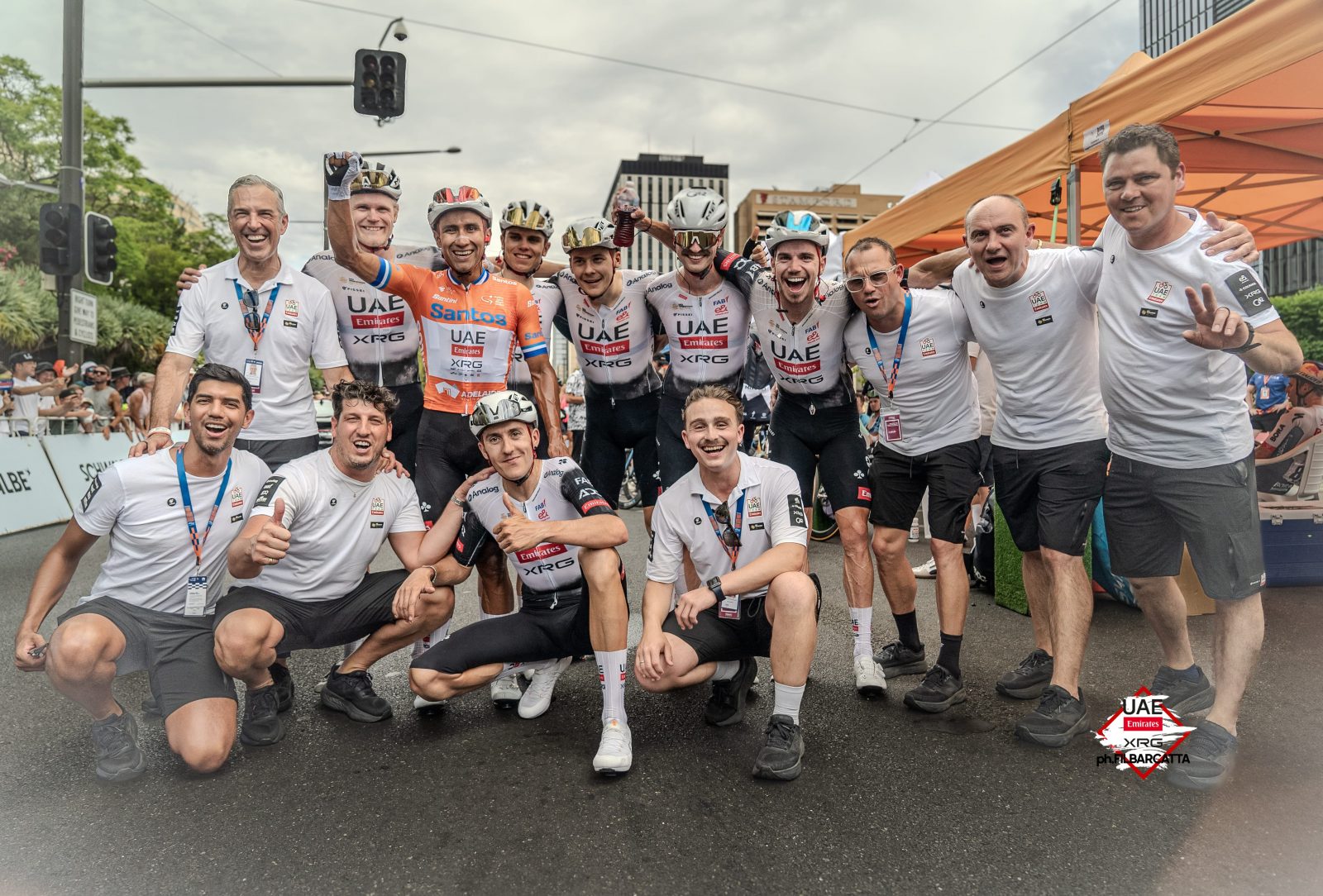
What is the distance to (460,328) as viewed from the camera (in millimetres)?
4367

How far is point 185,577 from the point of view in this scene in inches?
142

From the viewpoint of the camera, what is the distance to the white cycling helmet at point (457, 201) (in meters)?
4.31


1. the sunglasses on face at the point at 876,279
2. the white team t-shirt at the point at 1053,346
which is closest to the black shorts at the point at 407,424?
the sunglasses on face at the point at 876,279

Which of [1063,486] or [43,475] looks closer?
[1063,486]

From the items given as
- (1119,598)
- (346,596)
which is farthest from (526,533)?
(1119,598)

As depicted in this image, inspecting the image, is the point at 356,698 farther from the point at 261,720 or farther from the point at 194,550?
the point at 194,550

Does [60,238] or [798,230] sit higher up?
[60,238]

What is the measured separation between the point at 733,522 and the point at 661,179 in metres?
74.7

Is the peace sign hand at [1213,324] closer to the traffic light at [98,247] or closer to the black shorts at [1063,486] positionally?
the black shorts at [1063,486]

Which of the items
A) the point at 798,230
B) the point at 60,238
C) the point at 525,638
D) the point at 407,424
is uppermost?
the point at 60,238

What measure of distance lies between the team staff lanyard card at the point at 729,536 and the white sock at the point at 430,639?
1.43 metres

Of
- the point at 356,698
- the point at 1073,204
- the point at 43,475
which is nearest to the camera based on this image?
the point at 356,698

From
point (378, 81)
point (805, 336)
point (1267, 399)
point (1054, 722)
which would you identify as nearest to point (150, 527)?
point (805, 336)

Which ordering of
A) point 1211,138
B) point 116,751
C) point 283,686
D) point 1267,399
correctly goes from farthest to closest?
1. point 1267,399
2. point 1211,138
3. point 283,686
4. point 116,751
